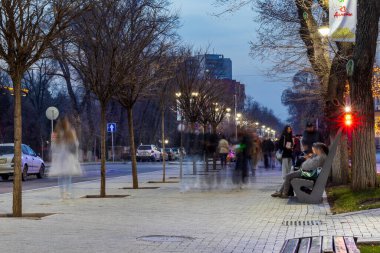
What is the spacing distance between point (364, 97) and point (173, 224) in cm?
627

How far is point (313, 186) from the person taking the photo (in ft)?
49.3

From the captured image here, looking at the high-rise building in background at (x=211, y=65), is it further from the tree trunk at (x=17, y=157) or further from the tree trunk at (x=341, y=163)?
the tree trunk at (x=17, y=157)

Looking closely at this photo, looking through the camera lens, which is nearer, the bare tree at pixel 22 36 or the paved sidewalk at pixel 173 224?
the paved sidewalk at pixel 173 224

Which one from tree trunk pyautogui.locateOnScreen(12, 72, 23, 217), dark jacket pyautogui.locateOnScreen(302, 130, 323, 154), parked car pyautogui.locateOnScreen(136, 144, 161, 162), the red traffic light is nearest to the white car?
dark jacket pyautogui.locateOnScreen(302, 130, 323, 154)

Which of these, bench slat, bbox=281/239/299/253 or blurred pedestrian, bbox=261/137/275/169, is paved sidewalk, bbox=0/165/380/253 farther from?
blurred pedestrian, bbox=261/137/275/169

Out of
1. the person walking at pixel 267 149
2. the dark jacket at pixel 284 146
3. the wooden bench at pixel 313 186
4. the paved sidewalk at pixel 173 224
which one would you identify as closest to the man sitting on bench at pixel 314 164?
the wooden bench at pixel 313 186

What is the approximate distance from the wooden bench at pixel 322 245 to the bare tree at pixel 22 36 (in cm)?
687

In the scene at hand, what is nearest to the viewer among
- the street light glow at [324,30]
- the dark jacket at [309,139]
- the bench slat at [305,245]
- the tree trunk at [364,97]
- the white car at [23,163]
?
the bench slat at [305,245]

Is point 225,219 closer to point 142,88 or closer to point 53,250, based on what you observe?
point 53,250

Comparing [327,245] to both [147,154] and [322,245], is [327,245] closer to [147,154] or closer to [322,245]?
[322,245]

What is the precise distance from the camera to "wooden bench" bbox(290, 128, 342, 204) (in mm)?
14750

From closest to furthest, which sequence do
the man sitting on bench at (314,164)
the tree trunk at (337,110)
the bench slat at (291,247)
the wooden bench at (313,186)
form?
the bench slat at (291,247) → the wooden bench at (313,186) → the man sitting on bench at (314,164) → the tree trunk at (337,110)

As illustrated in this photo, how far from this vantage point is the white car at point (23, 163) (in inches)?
1091

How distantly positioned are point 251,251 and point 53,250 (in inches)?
102
